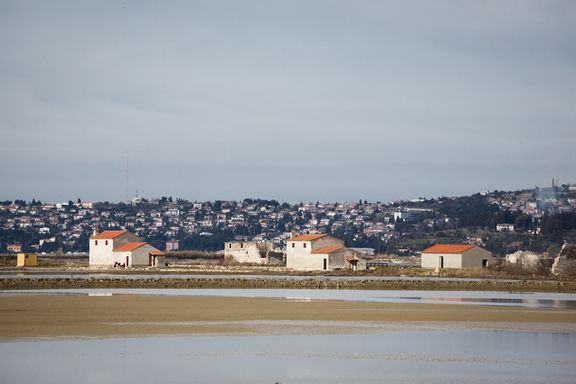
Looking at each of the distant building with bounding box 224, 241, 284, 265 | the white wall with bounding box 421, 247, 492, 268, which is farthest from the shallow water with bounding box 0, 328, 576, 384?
the distant building with bounding box 224, 241, 284, 265

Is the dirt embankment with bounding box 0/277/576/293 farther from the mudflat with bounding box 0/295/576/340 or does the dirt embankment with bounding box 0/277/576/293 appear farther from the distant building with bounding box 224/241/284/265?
the distant building with bounding box 224/241/284/265

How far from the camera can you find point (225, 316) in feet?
108

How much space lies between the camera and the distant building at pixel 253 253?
10375cm

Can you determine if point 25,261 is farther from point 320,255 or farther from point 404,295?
point 404,295

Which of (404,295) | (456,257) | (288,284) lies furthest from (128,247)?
(404,295)

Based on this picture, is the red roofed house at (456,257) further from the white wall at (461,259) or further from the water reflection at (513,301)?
the water reflection at (513,301)

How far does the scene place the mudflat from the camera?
28.1 metres

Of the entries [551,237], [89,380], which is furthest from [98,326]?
[551,237]

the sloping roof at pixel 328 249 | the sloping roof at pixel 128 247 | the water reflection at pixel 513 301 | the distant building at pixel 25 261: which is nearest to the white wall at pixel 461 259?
the sloping roof at pixel 328 249

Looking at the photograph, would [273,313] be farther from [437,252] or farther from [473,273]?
[437,252]

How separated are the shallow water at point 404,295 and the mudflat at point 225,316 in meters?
2.97

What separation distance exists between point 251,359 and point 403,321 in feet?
36.5

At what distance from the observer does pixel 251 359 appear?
22047 mm

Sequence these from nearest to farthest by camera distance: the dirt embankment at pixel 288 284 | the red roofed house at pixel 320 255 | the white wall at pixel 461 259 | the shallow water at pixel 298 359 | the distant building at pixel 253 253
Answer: the shallow water at pixel 298 359, the dirt embankment at pixel 288 284, the white wall at pixel 461 259, the red roofed house at pixel 320 255, the distant building at pixel 253 253
